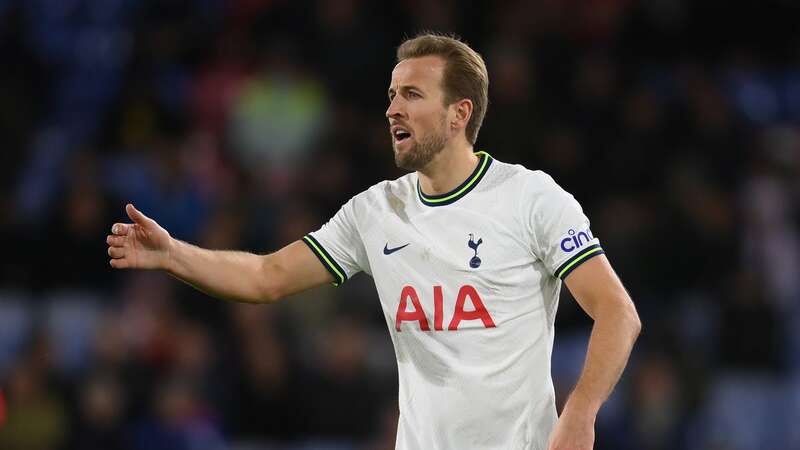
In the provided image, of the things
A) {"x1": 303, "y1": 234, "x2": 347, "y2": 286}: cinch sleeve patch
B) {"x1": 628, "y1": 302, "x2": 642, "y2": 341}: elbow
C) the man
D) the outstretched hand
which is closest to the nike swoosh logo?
the man

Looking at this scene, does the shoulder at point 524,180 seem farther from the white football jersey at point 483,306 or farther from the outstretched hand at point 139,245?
the outstretched hand at point 139,245

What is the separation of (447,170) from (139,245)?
1.09 metres

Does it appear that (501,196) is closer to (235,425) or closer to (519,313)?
(519,313)

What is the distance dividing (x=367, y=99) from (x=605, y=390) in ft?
21.6

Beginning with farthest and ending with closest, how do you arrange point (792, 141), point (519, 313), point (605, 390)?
1. point (792, 141)
2. point (519, 313)
3. point (605, 390)

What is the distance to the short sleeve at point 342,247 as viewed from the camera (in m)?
4.67

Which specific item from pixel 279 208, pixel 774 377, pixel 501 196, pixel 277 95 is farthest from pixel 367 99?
pixel 501 196

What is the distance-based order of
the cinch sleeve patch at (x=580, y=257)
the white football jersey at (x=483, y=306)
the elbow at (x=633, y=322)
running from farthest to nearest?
the white football jersey at (x=483, y=306), the cinch sleeve patch at (x=580, y=257), the elbow at (x=633, y=322)

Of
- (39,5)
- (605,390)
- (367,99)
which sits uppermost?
(39,5)

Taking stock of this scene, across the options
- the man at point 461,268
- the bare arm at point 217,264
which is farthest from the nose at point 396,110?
the bare arm at point 217,264

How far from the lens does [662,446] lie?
27.0 feet

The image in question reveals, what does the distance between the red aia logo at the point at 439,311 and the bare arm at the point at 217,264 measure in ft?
1.47

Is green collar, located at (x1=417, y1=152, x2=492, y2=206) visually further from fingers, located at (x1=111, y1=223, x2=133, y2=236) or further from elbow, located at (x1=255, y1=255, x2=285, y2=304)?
fingers, located at (x1=111, y1=223, x2=133, y2=236)

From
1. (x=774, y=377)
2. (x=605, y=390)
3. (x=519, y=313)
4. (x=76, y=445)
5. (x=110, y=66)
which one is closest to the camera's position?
(x=605, y=390)
